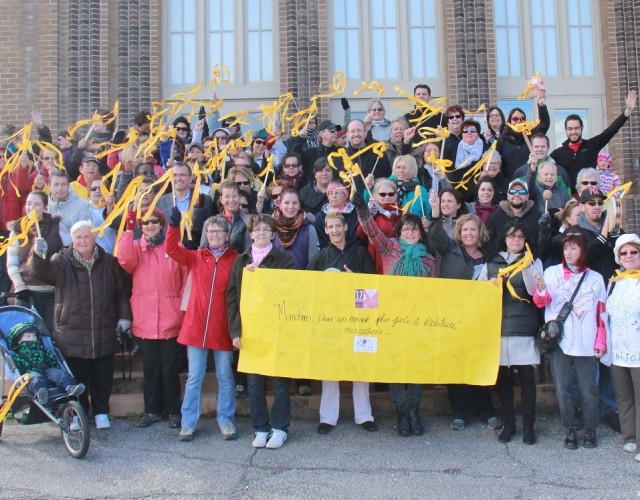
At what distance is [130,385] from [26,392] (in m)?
1.36

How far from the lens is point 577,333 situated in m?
6.15

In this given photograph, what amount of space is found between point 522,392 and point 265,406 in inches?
88.0

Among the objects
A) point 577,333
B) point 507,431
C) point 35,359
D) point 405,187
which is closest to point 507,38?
point 405,187

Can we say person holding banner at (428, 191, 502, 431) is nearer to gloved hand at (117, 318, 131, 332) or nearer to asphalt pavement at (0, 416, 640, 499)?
asphalt pavement at (0, 416, 640, 499)

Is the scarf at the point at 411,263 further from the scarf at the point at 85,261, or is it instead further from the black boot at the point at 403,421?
the scarf at the point at 85,261

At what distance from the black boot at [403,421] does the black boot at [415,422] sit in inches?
1.9

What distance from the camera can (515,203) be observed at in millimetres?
6926

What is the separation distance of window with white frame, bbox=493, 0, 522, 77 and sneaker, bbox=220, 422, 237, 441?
30.3 feet

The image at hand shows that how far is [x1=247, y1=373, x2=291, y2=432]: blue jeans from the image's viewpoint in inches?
248

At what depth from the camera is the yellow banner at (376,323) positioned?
21.1 ft

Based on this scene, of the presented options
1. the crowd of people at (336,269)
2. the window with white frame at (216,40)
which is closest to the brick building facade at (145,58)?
the window with white frame at (216,40)

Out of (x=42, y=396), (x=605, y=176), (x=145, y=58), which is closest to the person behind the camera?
(x=42, y=396)

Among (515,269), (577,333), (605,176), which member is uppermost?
(605,176)

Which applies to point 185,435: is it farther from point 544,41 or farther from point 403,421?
point 544,41
